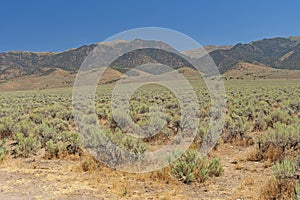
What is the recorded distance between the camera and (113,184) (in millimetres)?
7402

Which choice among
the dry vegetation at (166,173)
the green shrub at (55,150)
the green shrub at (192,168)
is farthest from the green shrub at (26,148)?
the green shrub at (192,168)

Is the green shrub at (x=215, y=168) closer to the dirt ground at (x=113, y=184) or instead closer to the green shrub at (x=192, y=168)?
the green shrub at (x=192, y=168)

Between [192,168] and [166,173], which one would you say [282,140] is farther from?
[166,173]

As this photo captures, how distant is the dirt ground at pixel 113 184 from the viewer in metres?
6.79

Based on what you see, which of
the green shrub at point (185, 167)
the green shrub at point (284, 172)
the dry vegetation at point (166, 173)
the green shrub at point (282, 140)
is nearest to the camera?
the green shrub at point (284, 172)

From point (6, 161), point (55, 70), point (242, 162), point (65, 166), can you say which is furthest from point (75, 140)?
point (55, 70)

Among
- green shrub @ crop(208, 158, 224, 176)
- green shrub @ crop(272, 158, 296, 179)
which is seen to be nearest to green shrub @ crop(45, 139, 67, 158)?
green shrub @ crop(208, 158, 224, 176)

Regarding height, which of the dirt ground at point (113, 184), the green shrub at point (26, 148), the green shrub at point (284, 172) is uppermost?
the green shrub at point (26, 148)

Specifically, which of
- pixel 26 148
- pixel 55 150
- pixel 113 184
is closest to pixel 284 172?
pixel 113 184

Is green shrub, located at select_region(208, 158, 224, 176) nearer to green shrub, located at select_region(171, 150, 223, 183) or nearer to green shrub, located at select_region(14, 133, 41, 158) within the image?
green shrub, located at select_region(171, 150, 223, 183)

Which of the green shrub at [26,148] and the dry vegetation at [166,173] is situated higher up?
the green shrub at [26,148]

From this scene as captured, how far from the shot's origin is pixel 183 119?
15.7 m

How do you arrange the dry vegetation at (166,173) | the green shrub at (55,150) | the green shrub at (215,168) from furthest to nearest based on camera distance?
the green shrub at (55,150), the green shrub at (215,168), the dry vegetation at (166,173)

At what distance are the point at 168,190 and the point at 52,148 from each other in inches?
200
